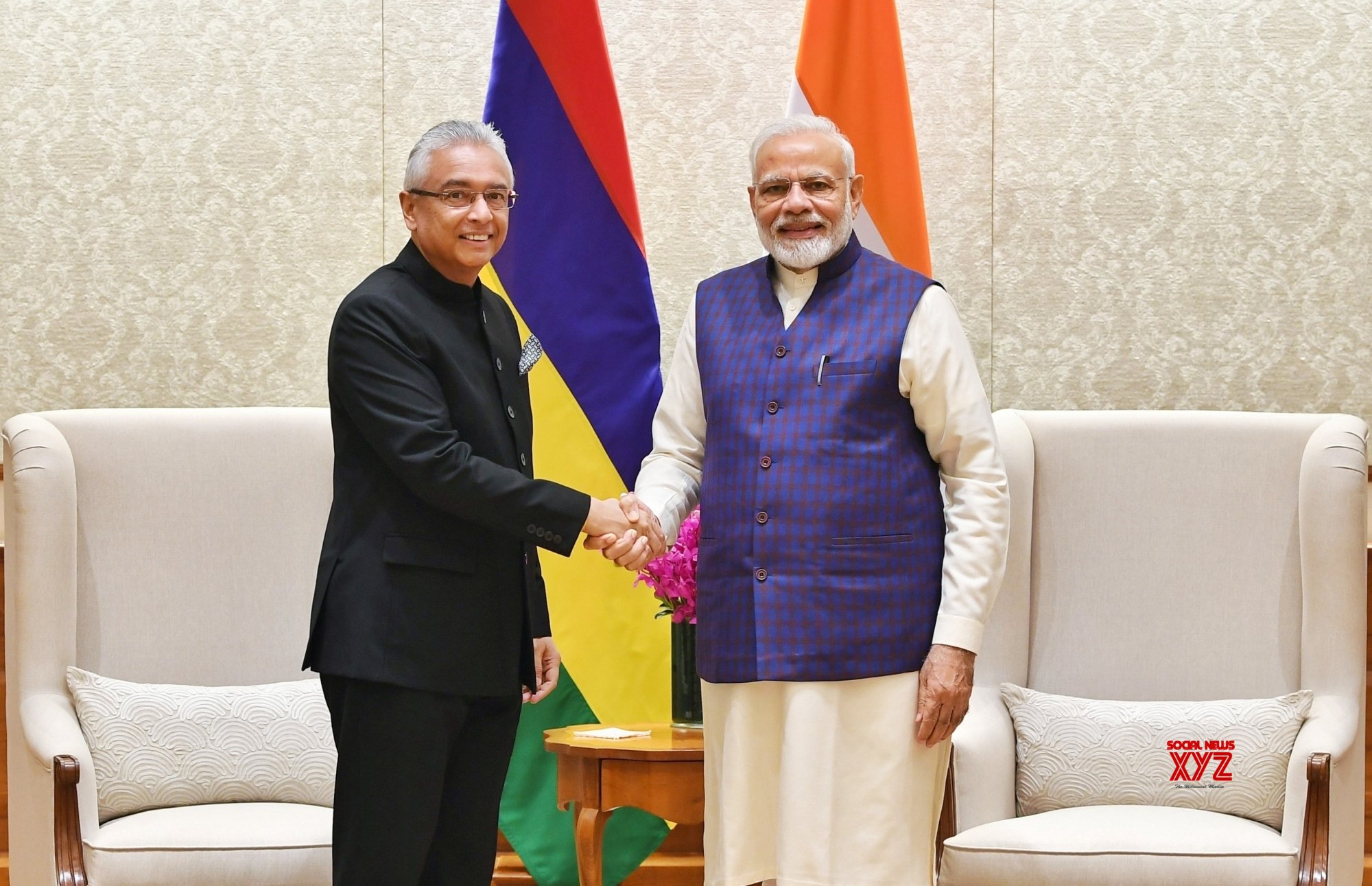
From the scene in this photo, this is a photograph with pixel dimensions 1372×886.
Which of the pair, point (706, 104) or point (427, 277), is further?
point (706, 104)

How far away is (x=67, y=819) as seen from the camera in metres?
2.43

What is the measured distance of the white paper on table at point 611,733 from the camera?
9.13 feet

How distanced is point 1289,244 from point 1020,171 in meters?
0.68

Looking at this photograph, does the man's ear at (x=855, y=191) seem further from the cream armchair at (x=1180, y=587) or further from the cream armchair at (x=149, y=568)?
the cream armchair at (x=149, y=568)

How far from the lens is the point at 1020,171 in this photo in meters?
3.37

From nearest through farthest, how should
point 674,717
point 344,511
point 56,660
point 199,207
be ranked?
point 344,511, point 56,660, point 674,717, point 199,207

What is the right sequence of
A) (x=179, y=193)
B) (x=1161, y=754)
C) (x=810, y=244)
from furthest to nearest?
(x=179, y=193)
(x=1161, y=754)
(x=810, y=244)

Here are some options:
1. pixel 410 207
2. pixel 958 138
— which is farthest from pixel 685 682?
pixel 958 138

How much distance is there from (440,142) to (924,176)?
1606 mm

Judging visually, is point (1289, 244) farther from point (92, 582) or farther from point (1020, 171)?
point (92, 582)

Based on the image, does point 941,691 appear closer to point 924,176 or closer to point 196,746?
point 196,746

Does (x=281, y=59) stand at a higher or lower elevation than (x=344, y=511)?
higher

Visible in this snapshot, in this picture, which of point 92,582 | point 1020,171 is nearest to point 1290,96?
point 1020,171

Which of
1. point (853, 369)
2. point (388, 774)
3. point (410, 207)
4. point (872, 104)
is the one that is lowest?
point (388, 774)
